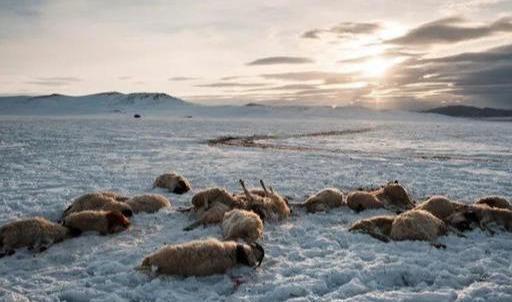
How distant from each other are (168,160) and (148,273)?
1601 centimetres

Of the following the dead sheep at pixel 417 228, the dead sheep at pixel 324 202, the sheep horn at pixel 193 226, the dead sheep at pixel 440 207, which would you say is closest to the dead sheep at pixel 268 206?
the dead sheep at pixel 324 202

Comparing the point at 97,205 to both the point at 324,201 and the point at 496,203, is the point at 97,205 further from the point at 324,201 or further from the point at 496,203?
the point at 496,203

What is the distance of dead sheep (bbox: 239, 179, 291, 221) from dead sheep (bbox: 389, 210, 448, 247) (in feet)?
8.57

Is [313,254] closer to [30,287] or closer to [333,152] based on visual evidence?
[30,287]

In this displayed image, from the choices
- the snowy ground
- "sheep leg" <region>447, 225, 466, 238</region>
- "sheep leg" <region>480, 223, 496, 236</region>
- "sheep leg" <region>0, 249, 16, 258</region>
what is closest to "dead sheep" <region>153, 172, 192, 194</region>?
the snowy ground

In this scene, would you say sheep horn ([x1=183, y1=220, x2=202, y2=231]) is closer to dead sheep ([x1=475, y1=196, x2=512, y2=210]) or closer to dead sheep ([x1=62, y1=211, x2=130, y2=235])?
dead sheep ([x1=62, y1=211, x2=130, y2=235])

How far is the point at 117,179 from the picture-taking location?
17875mm

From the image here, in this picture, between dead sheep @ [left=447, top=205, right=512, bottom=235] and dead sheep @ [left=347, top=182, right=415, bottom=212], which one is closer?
dead sheep @ [left=447, top=205, right=512, bottom=235]

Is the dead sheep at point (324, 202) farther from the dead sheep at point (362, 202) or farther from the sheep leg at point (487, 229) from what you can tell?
the sheep leg at point (487, 229)

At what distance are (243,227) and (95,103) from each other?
143892mm

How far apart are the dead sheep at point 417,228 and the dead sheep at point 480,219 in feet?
1.81

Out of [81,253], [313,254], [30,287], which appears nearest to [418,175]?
[313,254]

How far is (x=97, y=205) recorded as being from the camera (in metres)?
12.2

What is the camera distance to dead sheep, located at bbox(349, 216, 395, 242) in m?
10.5
